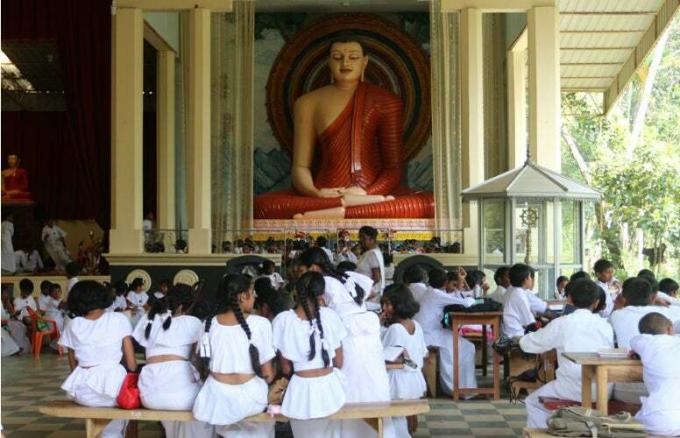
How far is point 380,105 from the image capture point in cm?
1797

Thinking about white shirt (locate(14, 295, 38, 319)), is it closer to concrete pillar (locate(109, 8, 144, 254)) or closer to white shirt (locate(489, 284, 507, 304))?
concrete pillar (locate(109, 8, 144, 254))

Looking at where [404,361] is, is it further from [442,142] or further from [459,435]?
[442,142]

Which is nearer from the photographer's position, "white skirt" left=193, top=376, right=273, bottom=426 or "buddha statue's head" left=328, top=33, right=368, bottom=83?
"white skirt" left=193, top=376, right=273, bottom=426

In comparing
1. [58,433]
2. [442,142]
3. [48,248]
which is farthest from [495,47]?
[58,433]

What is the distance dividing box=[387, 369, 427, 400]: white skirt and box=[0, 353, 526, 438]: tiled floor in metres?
0.48

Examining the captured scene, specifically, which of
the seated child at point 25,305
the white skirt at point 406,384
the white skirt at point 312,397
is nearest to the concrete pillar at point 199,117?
the seated child at point 25,305

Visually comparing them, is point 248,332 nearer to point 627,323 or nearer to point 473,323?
point 627,323

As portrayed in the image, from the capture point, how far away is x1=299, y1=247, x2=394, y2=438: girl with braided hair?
18.9ft

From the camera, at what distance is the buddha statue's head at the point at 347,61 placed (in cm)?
1773

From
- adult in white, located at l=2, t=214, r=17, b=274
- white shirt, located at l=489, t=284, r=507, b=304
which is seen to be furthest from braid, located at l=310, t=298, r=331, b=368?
adult in white, located at l=2, t=214, r=17, b=274

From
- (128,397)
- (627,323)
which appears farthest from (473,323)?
(128,397)

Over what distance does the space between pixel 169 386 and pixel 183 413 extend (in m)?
0.17

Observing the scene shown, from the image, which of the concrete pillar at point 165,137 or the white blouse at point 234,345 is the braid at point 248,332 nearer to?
the white blouse at point 234,345

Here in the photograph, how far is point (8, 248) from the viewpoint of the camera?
1683 cm
